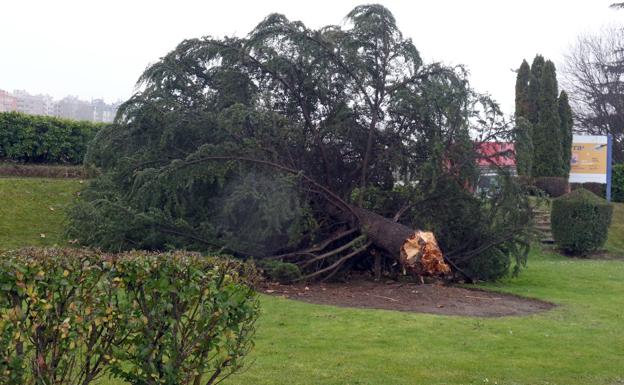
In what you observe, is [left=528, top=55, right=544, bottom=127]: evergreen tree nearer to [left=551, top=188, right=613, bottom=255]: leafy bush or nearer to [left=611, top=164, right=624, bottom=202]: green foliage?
[left=611, top=164, right=624, bottom=202]: green foliage

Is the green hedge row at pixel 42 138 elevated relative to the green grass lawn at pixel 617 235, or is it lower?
elevated

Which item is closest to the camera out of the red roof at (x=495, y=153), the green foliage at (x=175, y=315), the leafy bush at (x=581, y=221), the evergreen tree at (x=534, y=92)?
the green foliage at (x=175, y=315)

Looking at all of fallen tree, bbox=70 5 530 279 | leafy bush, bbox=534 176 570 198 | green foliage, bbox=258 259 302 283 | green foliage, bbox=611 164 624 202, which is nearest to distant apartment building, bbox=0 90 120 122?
leafy bush, bbox=534 176 570 198

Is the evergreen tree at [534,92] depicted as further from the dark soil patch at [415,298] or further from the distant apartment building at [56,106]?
the distant apartment building at [56,106]

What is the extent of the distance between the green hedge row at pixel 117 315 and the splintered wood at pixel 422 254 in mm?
6961

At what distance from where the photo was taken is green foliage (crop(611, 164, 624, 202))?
32375mm

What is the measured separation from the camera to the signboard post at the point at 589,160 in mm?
29062

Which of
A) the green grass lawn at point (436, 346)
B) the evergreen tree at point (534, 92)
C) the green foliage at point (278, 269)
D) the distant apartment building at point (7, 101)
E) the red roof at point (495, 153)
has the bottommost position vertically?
the green grass lawn at point (436, 346)

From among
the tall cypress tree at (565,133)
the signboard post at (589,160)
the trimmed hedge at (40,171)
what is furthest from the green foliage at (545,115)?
the trimmed hedge at (40,171)

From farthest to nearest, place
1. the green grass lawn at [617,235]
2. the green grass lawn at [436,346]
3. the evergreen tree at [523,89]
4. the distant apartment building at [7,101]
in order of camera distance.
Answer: the distant apartment building at [7,101]
the evergreen tree at [523,89]
the green grass lawn at [617,235]
the green grass lawn at [436,346]

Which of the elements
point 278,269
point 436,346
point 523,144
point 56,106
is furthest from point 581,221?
point 56,106

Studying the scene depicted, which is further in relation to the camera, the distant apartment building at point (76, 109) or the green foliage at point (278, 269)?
the distant apartment building at point (76, 109)

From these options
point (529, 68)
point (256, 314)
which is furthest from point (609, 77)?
point (256, 314)

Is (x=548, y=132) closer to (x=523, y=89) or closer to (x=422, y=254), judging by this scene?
(x=523, y=89)
